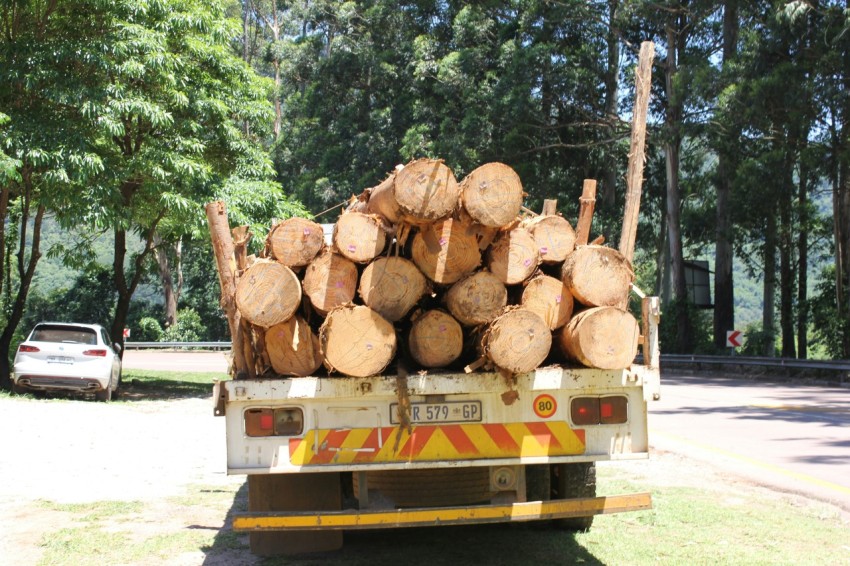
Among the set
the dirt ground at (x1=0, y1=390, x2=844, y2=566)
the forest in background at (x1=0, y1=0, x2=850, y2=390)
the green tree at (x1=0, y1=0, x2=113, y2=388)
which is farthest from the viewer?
the forest in background at (x1=0, y1=0, x2=850, y2=390)

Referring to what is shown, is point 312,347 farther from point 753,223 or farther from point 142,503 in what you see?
point 753,223

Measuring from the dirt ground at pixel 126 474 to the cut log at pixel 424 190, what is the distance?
8.19ft

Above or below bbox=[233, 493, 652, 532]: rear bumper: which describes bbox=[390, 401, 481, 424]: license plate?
above

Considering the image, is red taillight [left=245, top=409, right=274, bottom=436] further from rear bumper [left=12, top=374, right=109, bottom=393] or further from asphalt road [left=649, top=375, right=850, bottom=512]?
rear bumper [left=12, top=374, right=109, bottom=393]

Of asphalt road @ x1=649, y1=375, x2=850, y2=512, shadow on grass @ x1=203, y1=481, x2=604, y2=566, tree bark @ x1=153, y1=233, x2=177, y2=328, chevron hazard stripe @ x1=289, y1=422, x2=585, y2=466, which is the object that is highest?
tree bark @ x1=153, y1=233, x2=177, y2=328

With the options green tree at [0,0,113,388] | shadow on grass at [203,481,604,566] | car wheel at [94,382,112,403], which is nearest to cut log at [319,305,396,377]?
shadow on grass at [203,481,604,566]

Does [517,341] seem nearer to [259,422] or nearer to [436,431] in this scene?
[436,431]

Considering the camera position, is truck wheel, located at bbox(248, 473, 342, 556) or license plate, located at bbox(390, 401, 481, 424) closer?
license plate, located at bbox(390, 401, 481, 424)

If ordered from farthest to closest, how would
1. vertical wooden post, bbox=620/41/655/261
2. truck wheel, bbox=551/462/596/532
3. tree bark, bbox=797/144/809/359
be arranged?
tree bark, bbox=797/144/809/359, vertical wooden post, bbox=620/41/655/261, truck wheel, bbox=551/462/596/532

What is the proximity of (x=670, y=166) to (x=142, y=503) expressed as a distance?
26908mm

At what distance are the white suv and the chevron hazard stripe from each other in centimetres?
1316

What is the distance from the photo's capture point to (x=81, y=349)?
1723 centimetres

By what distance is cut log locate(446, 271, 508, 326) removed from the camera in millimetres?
5395

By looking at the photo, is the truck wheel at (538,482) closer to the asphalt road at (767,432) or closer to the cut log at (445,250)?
the cut log at (445,250)
